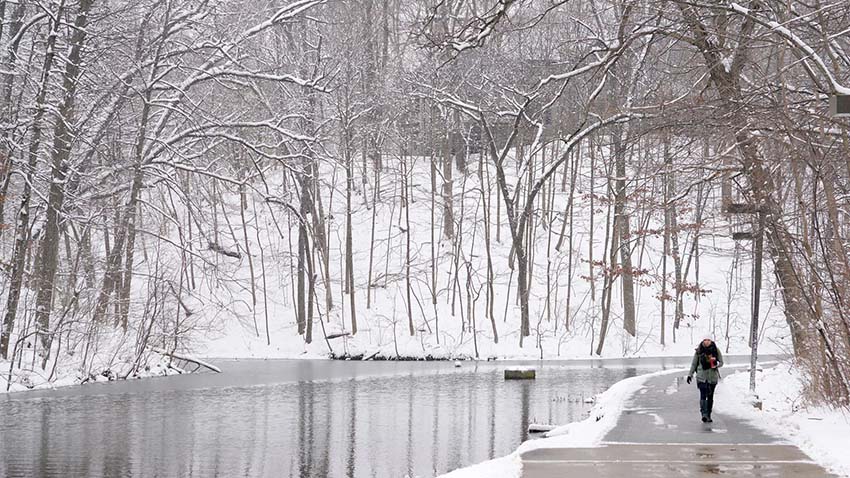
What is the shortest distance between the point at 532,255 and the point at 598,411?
32.1 m

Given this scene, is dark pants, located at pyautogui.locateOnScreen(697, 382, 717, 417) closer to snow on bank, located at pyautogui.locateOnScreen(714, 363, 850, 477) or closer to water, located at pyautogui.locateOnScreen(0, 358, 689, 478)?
snow on bank, located at pyautogui.locateOnScreen(714, 363, 850, 477)

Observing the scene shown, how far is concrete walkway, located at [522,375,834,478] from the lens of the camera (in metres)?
13.0

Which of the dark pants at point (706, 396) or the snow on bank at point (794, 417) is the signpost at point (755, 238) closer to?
the snow on bank at point (794, 417)

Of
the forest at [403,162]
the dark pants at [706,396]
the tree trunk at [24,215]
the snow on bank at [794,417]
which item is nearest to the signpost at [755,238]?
the forest at [403,162]

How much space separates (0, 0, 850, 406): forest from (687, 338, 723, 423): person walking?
1698 millimetres

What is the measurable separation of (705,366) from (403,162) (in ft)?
120

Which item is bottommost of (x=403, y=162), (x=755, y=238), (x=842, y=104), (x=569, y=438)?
(x=569, y=438)

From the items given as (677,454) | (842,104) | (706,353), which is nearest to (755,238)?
(706,353)

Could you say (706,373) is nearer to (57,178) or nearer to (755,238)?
(755,238)

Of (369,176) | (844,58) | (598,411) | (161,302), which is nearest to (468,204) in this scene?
(369,176)

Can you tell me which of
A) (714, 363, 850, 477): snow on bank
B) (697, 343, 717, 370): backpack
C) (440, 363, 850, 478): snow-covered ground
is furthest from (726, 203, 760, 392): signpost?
(697, 343, 717, 370): backpack

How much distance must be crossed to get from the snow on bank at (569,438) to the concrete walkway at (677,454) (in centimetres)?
18

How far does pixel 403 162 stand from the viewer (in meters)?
53.9

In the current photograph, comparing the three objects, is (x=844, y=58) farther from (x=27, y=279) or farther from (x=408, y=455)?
(x=27, y=279)
